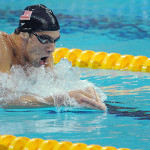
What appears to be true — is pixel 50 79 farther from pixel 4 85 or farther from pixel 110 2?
pixel 110 2

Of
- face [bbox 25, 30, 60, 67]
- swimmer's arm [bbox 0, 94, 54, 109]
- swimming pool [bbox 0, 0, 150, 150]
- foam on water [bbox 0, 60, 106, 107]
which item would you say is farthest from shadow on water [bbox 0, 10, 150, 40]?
swimmer's arm [bbox 0, 94, 54, 109]

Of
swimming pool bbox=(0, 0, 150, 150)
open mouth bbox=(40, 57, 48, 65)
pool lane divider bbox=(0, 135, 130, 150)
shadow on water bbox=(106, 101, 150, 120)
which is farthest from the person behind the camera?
open mouth bbox=(40, 57, 48, 65)

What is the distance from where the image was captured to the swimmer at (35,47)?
12.8ft

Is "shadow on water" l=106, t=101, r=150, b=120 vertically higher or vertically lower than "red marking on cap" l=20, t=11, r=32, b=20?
lower

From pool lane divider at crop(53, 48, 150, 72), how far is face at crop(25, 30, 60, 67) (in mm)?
2239

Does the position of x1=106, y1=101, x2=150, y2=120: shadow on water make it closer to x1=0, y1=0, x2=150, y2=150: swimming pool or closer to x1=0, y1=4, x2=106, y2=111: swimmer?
x1=0, y1=0, x2=150, y2=150: swimming pool

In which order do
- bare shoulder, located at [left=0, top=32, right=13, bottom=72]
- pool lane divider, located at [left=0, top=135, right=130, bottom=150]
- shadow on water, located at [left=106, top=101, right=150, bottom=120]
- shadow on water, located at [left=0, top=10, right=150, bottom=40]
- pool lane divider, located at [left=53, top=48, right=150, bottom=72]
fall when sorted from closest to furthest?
pool lane divider, located at [left=0, top=135, right=130, bottom=150]
shadow on water, located at [left=106, top=101, right=150, bottom=120]
bare shoulder, located at [left=0, top=32, right=13, bottom=72]
pool lane divider, located at [left=53, top=48, right=150, bottom=72]
shadow on water, located at [left=0, top=10, right=150, bottom=40]

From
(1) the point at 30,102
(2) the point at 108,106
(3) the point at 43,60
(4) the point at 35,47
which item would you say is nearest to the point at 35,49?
(4) the point at 35,47

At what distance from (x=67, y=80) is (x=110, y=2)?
9.74 metres

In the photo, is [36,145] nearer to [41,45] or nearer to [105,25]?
[41,45]

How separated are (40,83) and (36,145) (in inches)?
59.1

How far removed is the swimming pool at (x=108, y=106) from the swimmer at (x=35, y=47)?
0.35ft

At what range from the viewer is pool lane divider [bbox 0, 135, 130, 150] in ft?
9.41

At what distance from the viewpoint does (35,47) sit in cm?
404
